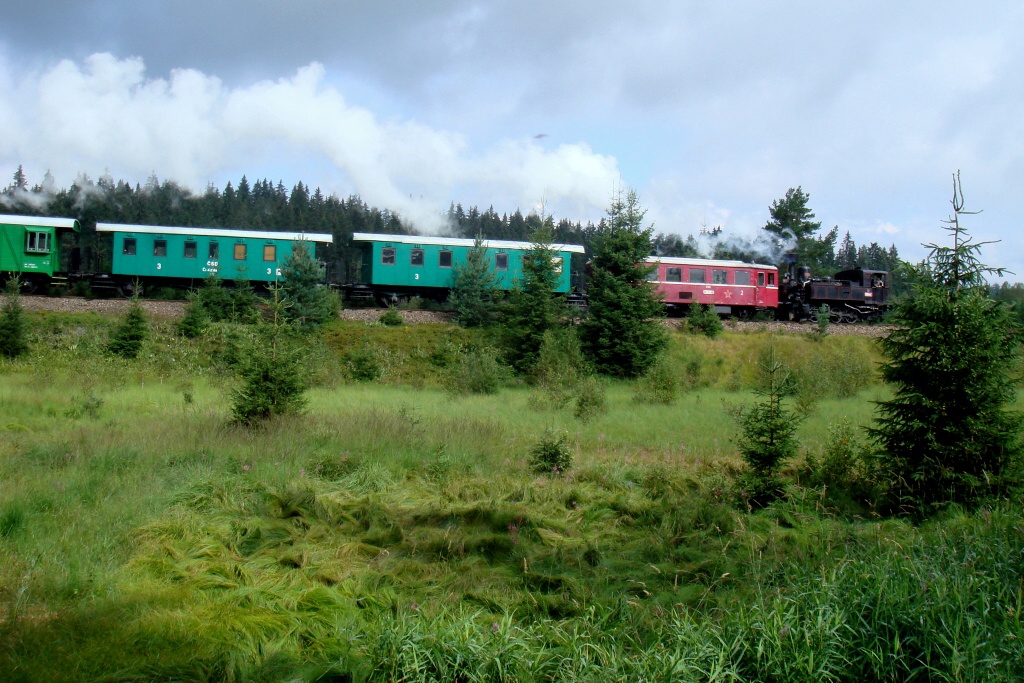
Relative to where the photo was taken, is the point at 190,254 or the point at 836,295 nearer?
the point at 190,254

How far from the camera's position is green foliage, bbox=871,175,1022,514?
26.7ft

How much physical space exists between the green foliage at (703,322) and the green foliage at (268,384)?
20738mm

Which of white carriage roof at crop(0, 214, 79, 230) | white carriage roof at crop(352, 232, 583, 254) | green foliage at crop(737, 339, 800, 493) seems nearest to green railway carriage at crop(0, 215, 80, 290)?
white carriage roof at crop(0, 214, 79, 230)

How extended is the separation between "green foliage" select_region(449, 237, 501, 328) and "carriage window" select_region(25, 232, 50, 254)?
16.2 m

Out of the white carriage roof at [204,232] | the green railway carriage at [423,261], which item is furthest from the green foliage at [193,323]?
the green railway carriage at [423,261]

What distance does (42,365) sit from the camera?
22.4 metres

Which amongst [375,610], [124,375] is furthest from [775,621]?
[124,375]

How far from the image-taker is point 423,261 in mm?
30078

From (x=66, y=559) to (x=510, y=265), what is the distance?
25798 mm

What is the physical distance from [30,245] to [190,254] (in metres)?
5.79

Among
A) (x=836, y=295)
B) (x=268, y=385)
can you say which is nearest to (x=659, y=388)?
(x=268, y=385)

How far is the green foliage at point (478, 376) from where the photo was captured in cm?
2206

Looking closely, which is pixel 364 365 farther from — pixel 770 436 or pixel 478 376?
pixel 770 436

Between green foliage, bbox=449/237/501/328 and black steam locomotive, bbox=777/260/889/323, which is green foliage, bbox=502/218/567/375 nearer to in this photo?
green foliage, bbox=449/237/501/328
